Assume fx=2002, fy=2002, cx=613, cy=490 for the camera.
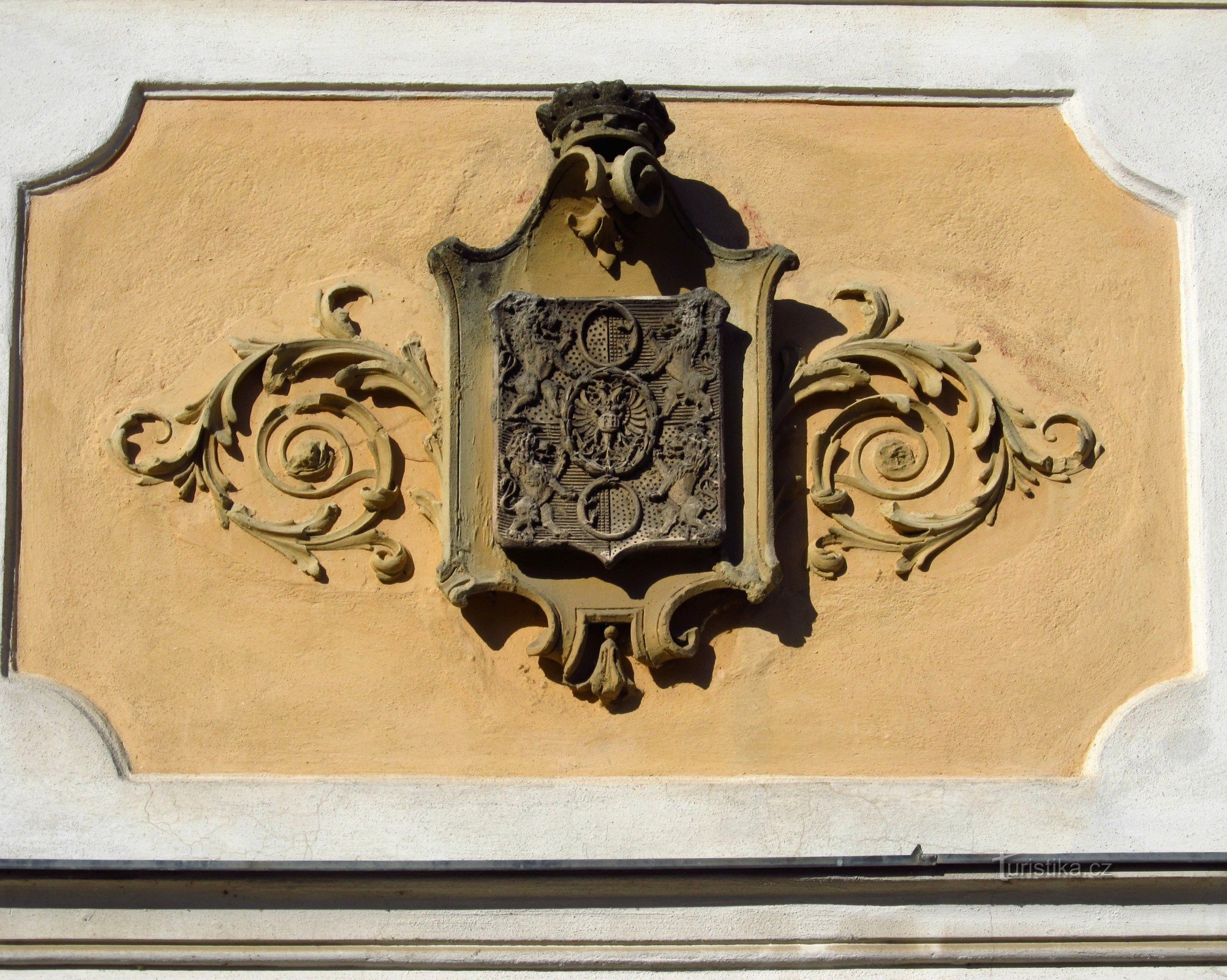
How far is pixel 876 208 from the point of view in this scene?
493 centimetres

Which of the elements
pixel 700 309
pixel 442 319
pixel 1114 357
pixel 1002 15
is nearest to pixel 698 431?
pixel 700 309

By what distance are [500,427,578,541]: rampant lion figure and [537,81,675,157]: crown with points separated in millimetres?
717

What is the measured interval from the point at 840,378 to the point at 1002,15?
43.0 inches

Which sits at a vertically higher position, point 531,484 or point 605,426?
point 605,426

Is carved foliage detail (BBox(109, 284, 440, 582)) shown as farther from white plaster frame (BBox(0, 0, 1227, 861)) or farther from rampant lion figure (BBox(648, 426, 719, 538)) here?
rampant lion figure (BBox(648, 426, 719, 538))

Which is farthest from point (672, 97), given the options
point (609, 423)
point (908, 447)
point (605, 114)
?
point (908, 447)

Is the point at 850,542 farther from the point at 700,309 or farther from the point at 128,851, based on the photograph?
the point at 128,851

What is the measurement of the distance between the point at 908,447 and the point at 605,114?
41.6 inches

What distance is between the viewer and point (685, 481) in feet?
14.7

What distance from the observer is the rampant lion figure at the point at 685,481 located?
14.6ft

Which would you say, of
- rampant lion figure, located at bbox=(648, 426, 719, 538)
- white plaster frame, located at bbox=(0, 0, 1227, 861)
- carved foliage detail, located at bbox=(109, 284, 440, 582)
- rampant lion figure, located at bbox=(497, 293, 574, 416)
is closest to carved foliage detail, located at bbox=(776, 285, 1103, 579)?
rampant lion figure, located at bbox=(648, 426, 719, 538)

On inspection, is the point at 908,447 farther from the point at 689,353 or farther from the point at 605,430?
the point at 605,430

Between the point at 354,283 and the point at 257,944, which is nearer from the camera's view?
the point at 257,944

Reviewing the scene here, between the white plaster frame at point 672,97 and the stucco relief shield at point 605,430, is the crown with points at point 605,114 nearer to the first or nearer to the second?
the stucco relief shield at point 605,430
